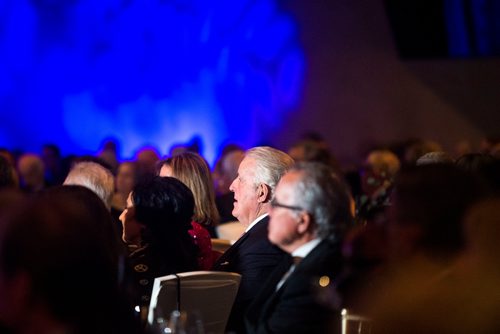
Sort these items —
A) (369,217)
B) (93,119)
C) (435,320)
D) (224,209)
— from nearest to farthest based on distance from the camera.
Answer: (435,320) → (369,217) → (224,209) → (93,119)

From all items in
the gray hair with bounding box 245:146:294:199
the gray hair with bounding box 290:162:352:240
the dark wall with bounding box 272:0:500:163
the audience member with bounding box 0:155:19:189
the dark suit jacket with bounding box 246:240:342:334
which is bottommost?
the dark suit jacket with bounding box 246:240:342:334

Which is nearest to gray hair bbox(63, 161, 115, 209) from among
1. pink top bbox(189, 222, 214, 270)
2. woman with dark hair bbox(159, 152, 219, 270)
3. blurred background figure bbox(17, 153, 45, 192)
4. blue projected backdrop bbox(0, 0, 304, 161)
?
woman with dark hair bbox(159, 152, 219, 270)

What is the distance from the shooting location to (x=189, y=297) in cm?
377

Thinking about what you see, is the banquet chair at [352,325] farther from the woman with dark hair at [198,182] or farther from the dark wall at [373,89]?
the dark wall at [373,89]

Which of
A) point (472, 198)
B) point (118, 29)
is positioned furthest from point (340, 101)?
point (472, 198)

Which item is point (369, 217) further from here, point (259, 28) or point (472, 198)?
point (259, 28)

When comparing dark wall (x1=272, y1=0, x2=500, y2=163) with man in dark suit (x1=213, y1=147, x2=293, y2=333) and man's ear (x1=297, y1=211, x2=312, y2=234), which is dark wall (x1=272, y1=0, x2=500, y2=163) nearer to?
man in dark suit (x1=213, y1=147, x2=293, y2=333)

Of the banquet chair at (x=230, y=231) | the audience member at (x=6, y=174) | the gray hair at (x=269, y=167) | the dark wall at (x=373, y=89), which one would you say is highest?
the dark wall at (x=373, y=89)

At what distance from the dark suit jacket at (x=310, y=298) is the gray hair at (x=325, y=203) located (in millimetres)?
62

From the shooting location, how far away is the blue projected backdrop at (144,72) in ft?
41.9

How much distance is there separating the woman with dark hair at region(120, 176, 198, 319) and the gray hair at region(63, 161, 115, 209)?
0.78 m

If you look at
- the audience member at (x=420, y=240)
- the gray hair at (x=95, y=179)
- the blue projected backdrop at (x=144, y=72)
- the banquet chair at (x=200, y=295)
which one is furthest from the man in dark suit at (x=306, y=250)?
the blue projected backdrop at (x=144, y=72)

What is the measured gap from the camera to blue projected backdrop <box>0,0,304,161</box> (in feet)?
41.9

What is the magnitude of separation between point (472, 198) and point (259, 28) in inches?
503
